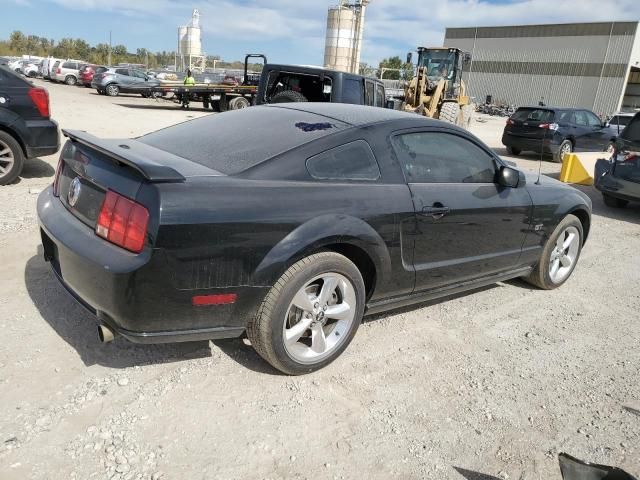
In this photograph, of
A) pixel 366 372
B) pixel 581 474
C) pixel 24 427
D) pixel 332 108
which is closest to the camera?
pixel 581 474

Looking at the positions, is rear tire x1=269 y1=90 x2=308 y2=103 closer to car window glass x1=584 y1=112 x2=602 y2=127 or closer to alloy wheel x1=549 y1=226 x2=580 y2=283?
alloy wheel x1=549 y1=226 x2=580 y2=283

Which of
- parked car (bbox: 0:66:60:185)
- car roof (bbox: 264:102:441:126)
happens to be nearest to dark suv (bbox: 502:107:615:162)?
car roof (bbox: 264:102:441:126)

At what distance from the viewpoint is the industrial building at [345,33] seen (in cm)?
5156

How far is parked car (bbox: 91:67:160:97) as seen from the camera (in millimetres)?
26375

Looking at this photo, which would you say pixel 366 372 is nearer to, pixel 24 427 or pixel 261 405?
pixel 261 405

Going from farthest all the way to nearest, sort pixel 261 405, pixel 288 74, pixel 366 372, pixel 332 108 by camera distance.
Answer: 1. pixel 288 74
2. pixel 332 108
3. pixel 366 372
4. pixel 261 405

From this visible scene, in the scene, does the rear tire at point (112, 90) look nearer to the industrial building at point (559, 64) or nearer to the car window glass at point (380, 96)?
the car window glass at point (380, 96)

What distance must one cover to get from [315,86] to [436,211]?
7.50m

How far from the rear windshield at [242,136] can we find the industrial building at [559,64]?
4172cm

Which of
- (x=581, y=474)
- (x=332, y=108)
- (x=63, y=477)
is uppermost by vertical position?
(x=332, y=108)

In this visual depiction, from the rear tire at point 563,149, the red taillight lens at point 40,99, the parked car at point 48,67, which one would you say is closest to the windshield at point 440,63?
the rear tire at point 563,149

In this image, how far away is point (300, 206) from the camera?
9.37 ft

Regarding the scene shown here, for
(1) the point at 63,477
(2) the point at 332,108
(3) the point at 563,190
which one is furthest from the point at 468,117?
(1) the point at 63,477

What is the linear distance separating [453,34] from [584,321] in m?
59.6
